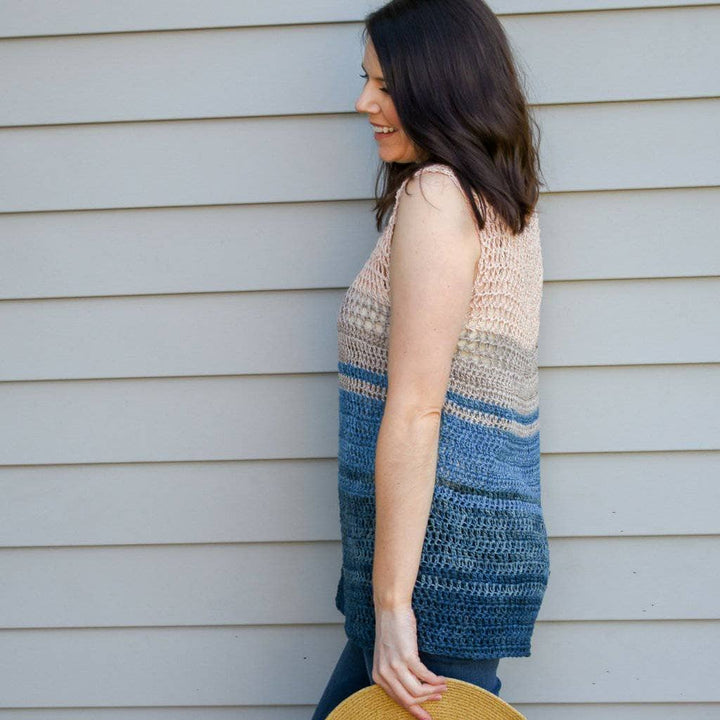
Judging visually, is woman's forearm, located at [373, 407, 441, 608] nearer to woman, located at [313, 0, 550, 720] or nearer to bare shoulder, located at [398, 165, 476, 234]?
woman, located at [313, 0, 550, 720]

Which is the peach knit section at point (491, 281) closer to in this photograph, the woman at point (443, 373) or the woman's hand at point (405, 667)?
the woman at point (443, 373)

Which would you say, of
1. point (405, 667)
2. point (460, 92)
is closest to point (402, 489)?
point (405, 667)

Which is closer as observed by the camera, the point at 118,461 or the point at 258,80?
the point at 258,80

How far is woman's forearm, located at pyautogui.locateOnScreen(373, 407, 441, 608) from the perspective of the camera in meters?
1.28

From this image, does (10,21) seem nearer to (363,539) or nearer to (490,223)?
(490,223)

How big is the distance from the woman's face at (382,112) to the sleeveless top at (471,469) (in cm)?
17

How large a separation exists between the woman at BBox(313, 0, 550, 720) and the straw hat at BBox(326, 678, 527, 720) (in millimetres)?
25

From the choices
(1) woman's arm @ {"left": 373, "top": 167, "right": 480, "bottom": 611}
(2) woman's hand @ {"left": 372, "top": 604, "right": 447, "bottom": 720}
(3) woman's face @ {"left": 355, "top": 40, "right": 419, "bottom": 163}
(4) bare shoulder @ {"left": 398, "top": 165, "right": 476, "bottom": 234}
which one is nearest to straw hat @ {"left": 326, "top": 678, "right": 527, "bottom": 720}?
(2) woman's hand @ {"left": 372, "top": 604, "right": 447, "bottom": 720}

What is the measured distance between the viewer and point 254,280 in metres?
1.95

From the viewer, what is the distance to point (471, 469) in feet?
4.54

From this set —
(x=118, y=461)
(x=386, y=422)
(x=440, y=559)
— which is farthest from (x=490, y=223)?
(x=118, y=461)

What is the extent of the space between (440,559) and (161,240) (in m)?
1.02

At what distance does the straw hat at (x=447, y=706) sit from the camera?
4.29ft

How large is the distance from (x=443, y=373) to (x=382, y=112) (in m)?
0.49
